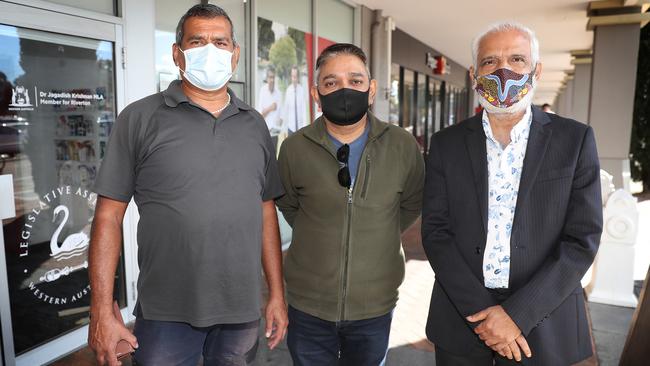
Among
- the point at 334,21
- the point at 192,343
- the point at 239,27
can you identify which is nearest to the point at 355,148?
the point at 192,343

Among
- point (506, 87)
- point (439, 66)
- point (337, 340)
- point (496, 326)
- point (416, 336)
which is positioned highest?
point (439, 66)

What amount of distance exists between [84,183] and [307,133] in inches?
81.9

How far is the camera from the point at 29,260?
3.00 m

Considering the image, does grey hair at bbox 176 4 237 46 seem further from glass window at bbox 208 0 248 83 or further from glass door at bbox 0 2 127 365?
glass window at bbox 208 0 248 83

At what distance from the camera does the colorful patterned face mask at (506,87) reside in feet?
5.49

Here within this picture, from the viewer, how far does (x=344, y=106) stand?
1.92 m

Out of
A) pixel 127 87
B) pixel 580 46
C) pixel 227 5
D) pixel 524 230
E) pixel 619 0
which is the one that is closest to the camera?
pixel 524 230

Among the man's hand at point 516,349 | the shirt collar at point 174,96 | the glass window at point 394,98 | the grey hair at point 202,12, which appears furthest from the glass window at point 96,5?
the glass window at point 394,98

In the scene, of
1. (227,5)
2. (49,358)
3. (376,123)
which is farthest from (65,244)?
(227,5)

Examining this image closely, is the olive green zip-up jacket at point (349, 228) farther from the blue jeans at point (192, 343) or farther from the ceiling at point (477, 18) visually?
the ceiling at point (477, 18)

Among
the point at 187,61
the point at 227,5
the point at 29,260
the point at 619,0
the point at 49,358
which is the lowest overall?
the point at 49,358

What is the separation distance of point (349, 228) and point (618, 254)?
3346mm

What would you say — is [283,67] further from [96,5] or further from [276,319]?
[276,319]

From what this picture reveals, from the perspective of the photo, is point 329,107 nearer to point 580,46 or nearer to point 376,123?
point 376,123
